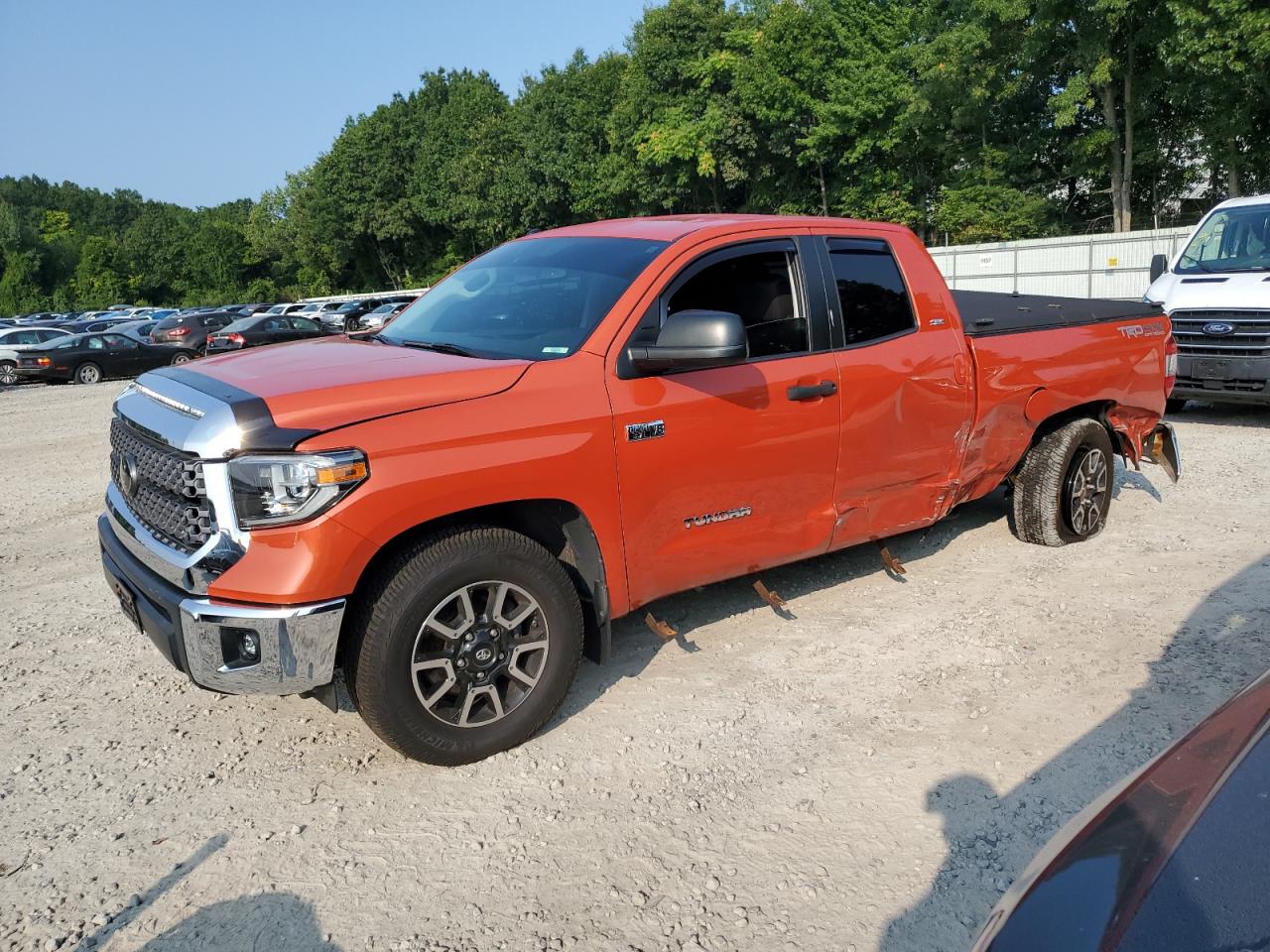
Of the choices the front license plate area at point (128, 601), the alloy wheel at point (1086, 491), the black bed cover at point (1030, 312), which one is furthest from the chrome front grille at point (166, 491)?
the alloy wheel at point (1086, 491)

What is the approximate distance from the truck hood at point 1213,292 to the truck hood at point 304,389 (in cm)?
846

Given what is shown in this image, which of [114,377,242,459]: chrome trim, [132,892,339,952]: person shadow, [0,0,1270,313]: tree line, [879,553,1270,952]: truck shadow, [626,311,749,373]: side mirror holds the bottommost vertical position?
[879,553,1270,952]: truck shadow

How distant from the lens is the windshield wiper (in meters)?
4.08

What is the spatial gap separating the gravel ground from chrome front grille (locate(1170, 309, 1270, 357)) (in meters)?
4.51

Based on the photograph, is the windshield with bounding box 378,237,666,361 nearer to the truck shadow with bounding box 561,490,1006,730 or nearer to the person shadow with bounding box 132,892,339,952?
the truck shadow with bounding box 561,490,1006,730

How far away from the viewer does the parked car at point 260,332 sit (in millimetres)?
24969

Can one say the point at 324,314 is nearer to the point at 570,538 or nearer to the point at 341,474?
the point at 570,538

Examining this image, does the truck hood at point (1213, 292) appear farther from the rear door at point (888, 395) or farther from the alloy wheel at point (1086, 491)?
the rear door at point (888, 395)

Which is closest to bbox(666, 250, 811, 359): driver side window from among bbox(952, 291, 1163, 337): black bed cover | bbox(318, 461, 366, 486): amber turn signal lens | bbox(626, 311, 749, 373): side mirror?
bbox(626, 311, 749, 373): side mirror

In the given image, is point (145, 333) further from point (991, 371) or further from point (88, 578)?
point (991, 371)

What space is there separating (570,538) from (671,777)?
99 centimetres

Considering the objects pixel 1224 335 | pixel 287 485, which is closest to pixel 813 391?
pixel 287 485

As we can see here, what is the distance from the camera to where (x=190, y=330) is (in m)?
28.7

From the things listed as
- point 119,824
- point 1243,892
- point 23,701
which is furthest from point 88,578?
point 1243,892
